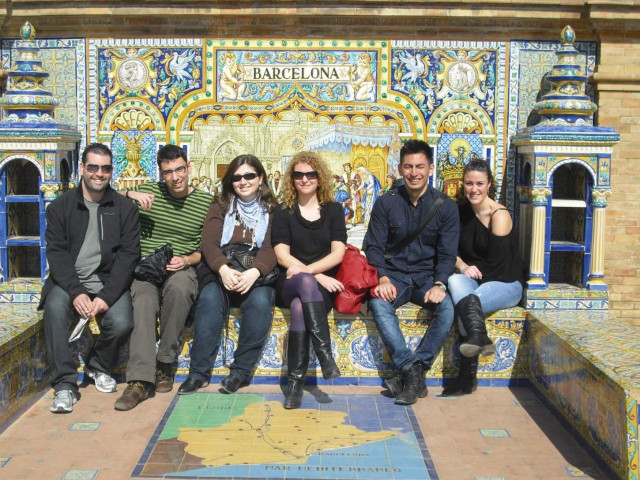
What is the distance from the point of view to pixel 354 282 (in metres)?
5.98

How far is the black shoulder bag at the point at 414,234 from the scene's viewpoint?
Answer: 6.15 m

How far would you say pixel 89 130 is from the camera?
24.1ft

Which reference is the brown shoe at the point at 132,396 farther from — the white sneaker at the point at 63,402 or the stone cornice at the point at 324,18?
the stone cornice at the point at 324,18

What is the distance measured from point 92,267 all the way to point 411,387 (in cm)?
257

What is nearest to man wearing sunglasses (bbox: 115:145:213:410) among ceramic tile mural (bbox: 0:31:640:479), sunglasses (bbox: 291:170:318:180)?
sunglasses (bbox: 291:170:318:180)

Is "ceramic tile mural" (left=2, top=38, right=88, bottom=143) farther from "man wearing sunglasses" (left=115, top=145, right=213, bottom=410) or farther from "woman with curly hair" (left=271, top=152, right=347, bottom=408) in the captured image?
"woman with curly hair" (left=271, top=152, right=347, bottom=408)

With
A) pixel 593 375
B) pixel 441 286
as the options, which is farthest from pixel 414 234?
pixel 593 375

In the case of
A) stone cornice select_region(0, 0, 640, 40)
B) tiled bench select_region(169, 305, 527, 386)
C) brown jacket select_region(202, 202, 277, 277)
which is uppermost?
stone cornice select_region(0, 0, 640, 40)

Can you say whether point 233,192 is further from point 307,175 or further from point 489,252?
point 489,252

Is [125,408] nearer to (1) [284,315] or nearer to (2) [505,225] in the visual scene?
(1) [284,315]

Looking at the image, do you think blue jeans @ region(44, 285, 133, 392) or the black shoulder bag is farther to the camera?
the black shoulder bag

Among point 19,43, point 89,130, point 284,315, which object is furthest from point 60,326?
point 19,43

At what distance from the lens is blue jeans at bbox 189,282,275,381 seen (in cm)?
590

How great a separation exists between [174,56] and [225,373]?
3.01m
